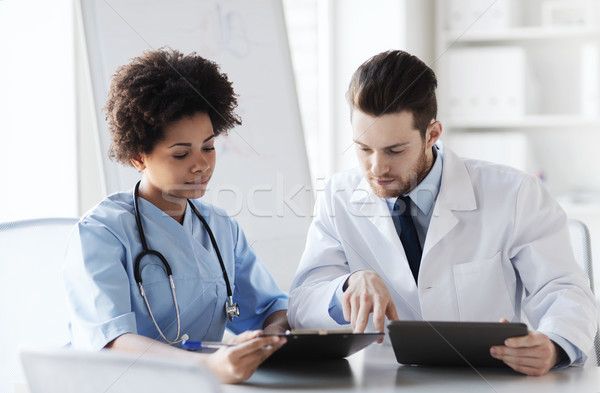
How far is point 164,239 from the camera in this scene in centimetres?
127

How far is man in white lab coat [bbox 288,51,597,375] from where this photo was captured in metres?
1.30

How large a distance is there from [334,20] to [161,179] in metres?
1.86

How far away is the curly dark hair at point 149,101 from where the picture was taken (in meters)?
1.28

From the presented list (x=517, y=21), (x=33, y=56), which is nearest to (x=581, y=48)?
(x=517, y=21)

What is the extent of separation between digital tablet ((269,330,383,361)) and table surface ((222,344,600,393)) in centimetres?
2

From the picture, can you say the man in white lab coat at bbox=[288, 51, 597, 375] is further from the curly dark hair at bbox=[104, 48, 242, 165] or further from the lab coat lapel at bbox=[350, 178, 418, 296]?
the curly dark hair at bbox=[104, 48, 242, 165]

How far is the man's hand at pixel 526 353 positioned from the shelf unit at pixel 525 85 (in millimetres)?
1864

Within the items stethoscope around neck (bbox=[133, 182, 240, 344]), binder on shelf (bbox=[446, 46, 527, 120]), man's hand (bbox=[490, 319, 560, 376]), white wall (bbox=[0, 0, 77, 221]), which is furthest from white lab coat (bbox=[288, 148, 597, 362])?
binder on shelf (bbox=[446, 46, 527, 120])

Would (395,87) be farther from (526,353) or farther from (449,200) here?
(526,353)

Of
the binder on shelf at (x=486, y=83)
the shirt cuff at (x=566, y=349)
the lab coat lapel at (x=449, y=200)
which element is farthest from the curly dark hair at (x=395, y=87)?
the binder on shelf at (x=486, y=83)

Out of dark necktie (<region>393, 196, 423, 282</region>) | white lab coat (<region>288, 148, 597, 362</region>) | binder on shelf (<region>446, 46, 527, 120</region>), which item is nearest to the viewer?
white lab coat (<region>288, 148, 597, 362</region>)

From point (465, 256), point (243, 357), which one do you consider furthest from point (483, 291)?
point (243, 357)

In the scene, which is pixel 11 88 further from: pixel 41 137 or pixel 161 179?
pixel 161 179

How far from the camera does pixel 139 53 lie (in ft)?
5.96
